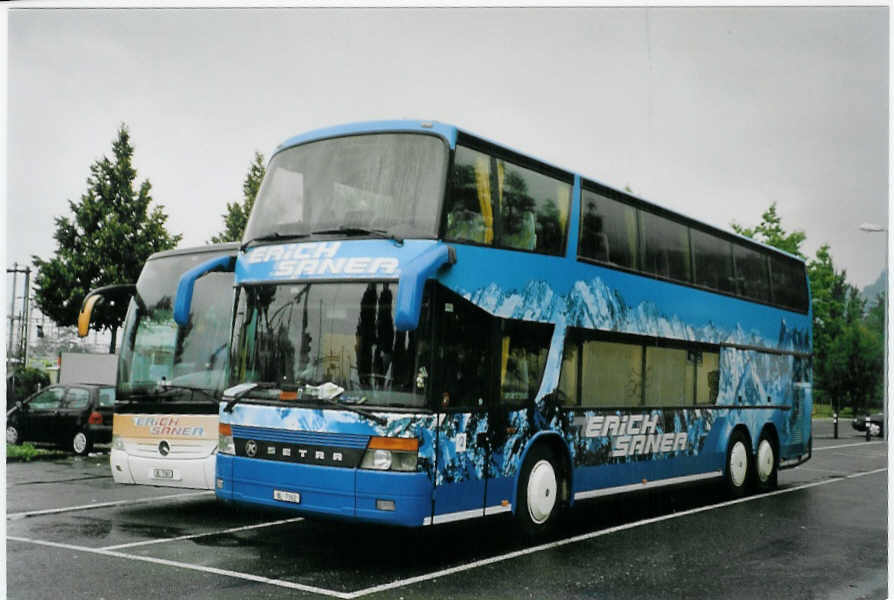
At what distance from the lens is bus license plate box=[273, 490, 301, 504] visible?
8086 millimetres

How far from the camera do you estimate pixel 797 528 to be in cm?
1104

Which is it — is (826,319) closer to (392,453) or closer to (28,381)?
(392,453)

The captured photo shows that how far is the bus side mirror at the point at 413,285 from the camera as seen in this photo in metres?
7.06

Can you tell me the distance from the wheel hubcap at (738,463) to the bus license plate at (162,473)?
8.33 meters

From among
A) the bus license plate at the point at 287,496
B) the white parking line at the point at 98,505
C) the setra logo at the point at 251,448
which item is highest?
the setra logo at the point at 251,448

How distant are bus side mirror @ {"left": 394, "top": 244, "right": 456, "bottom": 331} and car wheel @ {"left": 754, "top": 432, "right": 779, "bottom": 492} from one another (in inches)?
355

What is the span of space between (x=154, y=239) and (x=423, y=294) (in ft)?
43.7

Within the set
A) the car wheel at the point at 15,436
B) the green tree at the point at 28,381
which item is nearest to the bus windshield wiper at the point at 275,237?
the green tree at the point at 28,381

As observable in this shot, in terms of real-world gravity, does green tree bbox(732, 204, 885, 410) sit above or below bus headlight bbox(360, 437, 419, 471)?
above

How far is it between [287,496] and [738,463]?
341 inches

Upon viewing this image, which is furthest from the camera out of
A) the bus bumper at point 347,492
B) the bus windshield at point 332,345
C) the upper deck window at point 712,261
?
the upper deck window at point 712,261

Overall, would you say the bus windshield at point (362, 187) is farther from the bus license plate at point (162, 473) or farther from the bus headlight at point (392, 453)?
the bus license plate at point (162, 473)

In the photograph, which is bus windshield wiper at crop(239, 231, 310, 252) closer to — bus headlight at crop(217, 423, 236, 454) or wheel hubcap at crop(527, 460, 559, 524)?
bus headlight at crop(217, 423, 236, 454)

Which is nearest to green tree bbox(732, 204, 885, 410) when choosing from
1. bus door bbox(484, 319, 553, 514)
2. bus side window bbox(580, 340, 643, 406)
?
bus side window bbox(580, 340, 643, 406)
